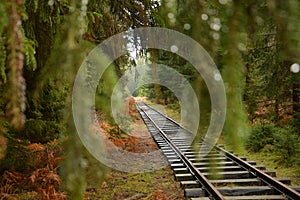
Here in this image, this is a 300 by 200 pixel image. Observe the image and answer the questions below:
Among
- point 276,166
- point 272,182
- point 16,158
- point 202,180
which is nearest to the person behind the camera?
point 272,182

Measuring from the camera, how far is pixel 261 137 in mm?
12633

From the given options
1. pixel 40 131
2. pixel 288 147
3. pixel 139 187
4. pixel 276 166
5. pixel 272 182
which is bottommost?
pixel 139 187

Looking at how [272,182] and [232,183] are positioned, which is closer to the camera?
[272,182]

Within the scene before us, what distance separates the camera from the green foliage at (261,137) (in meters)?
12.2

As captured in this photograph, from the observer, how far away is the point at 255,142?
12227 mm

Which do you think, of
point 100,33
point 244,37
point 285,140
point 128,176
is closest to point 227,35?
point 244,37

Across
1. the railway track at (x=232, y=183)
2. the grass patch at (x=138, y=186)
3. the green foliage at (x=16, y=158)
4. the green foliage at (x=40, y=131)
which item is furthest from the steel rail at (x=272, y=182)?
the green foliage at (x=16, y=158)

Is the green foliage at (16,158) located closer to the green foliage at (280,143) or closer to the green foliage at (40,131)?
the green foliage at (40,131)

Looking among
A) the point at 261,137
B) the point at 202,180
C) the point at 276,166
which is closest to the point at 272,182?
the point at 202,180

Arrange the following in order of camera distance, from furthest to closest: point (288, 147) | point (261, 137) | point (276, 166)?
point (261, 137)
point (288, 147)
point (276, 166)

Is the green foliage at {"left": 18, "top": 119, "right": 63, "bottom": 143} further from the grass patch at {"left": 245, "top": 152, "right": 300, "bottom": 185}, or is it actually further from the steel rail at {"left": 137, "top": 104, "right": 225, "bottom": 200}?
the grass patch at {"left": 245, "top": 152, "right": 300, "bottom": 185}

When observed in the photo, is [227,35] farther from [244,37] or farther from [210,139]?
[210,139]

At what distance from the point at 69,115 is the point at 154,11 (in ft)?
5.38

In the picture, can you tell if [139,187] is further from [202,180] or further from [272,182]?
[272,182]
